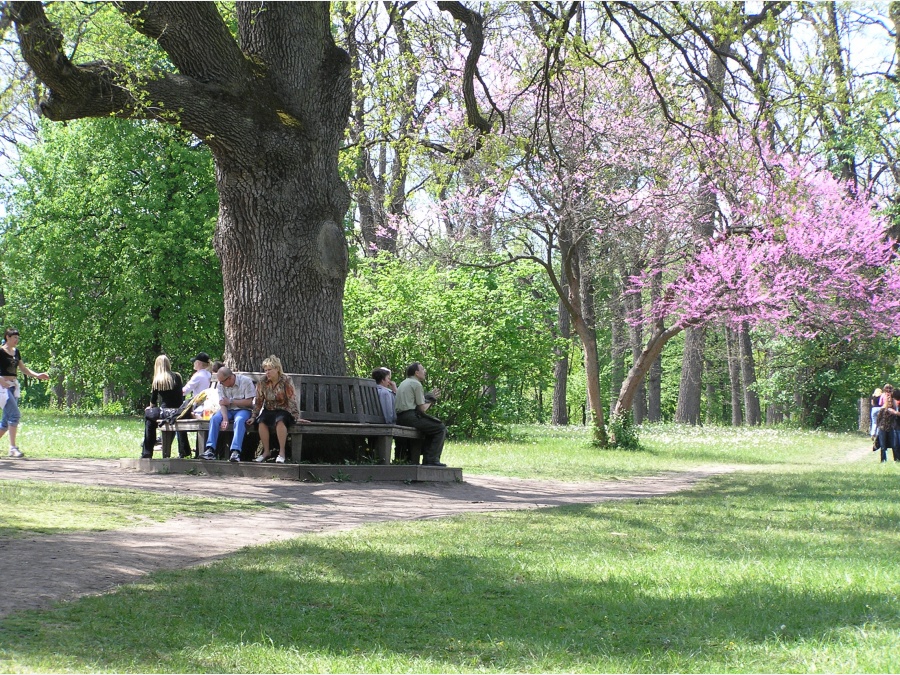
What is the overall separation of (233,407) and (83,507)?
411 cm

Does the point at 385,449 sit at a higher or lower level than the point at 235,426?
lower

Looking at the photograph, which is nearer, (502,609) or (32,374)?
(502,609)

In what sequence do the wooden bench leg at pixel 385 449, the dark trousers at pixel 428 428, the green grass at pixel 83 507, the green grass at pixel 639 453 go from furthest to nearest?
1. the green grass at pixel 639 453
2. the dark trousers at pixel 428 428
3. the wooden bench leg at pixel 385 449
4. the green grass at pixel 83 507

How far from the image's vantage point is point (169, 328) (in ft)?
Result: 97.7

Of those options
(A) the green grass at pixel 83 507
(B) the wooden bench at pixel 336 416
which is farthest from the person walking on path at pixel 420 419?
(A) the green grass at pixel 83 507

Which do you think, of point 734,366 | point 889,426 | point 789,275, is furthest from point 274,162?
point 734,366

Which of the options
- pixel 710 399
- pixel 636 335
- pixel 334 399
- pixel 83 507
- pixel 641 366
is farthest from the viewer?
pixel 710 399

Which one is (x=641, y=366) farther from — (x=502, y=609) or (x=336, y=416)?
(x=502, y=609)

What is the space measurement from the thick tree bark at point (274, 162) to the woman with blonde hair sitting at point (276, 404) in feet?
2.88

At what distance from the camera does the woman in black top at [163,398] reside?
13.9 metres

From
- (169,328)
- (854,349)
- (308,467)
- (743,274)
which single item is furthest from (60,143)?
(854,349)

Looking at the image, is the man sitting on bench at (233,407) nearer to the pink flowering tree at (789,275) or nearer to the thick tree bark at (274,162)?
the thick tree bark at (274,162)

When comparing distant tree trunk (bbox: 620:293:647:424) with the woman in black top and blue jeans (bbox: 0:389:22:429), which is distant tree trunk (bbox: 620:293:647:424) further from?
blue jeans (bbox: 0:389:22:429)

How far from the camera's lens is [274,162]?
1305 cm
